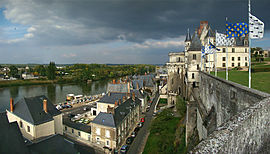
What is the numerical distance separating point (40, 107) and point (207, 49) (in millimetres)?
18193

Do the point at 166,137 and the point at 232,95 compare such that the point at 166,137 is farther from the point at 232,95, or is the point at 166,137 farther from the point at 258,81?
the point at 232,95

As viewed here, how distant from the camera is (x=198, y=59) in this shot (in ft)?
71.4

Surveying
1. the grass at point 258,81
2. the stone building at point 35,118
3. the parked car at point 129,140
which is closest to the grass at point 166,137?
the parked car at point 129,140

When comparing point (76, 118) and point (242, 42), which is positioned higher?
point (242, 42)

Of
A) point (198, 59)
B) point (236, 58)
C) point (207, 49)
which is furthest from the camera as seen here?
point (236, 58)

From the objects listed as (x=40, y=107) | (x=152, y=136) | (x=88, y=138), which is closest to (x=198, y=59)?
(x=152, y=136)

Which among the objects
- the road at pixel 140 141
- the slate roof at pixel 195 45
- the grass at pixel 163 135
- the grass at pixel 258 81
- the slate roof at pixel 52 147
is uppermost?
the slate roof at pixel 195 45

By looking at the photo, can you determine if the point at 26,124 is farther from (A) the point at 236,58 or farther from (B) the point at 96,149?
(A) the point at 236,58

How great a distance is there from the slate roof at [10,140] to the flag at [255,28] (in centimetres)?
1417

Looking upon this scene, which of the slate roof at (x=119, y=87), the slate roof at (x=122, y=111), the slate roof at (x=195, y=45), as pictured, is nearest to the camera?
the slate roof at (x=122, y=111)

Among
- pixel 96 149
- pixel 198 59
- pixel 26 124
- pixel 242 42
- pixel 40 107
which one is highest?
pixel 242 42

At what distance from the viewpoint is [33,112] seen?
54.0 feet

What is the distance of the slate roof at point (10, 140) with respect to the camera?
9758mm

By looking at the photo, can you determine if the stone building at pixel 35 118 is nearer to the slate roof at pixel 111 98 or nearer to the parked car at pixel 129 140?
the parked car at pixel 129 140
